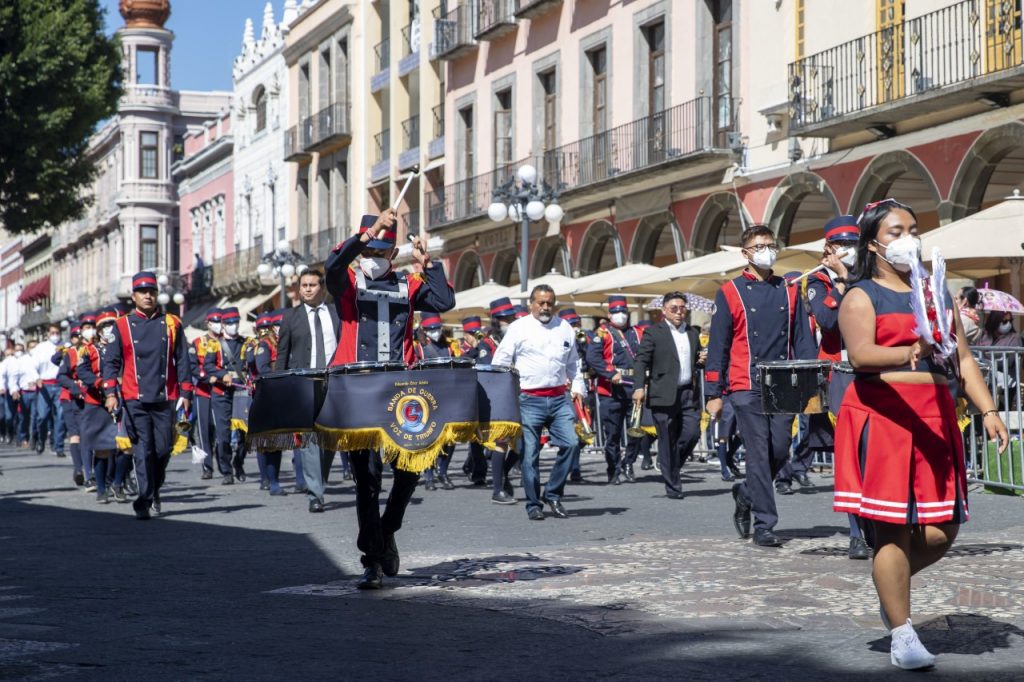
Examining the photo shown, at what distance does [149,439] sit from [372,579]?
17.7ft

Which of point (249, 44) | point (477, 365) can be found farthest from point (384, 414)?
point (249, 44)

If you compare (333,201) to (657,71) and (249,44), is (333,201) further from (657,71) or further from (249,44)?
(657,71)

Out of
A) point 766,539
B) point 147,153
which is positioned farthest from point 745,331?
point 147,153

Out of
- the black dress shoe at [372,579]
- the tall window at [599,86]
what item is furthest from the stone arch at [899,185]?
the black dress shoe at [372,579]

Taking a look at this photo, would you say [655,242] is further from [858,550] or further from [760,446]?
[858,550]

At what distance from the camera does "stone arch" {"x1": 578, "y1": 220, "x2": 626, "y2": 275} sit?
33.8 meters

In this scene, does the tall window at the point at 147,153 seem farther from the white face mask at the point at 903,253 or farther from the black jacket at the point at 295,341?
the white face mask at the point at 903,253

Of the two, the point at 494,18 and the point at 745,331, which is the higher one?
the point at 494,18

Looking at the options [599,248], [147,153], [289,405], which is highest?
[147,153]

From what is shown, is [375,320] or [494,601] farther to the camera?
[375,320]

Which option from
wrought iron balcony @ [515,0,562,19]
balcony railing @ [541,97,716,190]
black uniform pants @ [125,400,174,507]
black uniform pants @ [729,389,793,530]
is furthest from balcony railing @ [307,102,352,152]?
black uniform pants @ [729,389,793,530]

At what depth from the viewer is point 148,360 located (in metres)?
13.7

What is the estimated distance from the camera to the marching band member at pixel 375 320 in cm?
880

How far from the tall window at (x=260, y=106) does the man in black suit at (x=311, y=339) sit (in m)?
45.7
